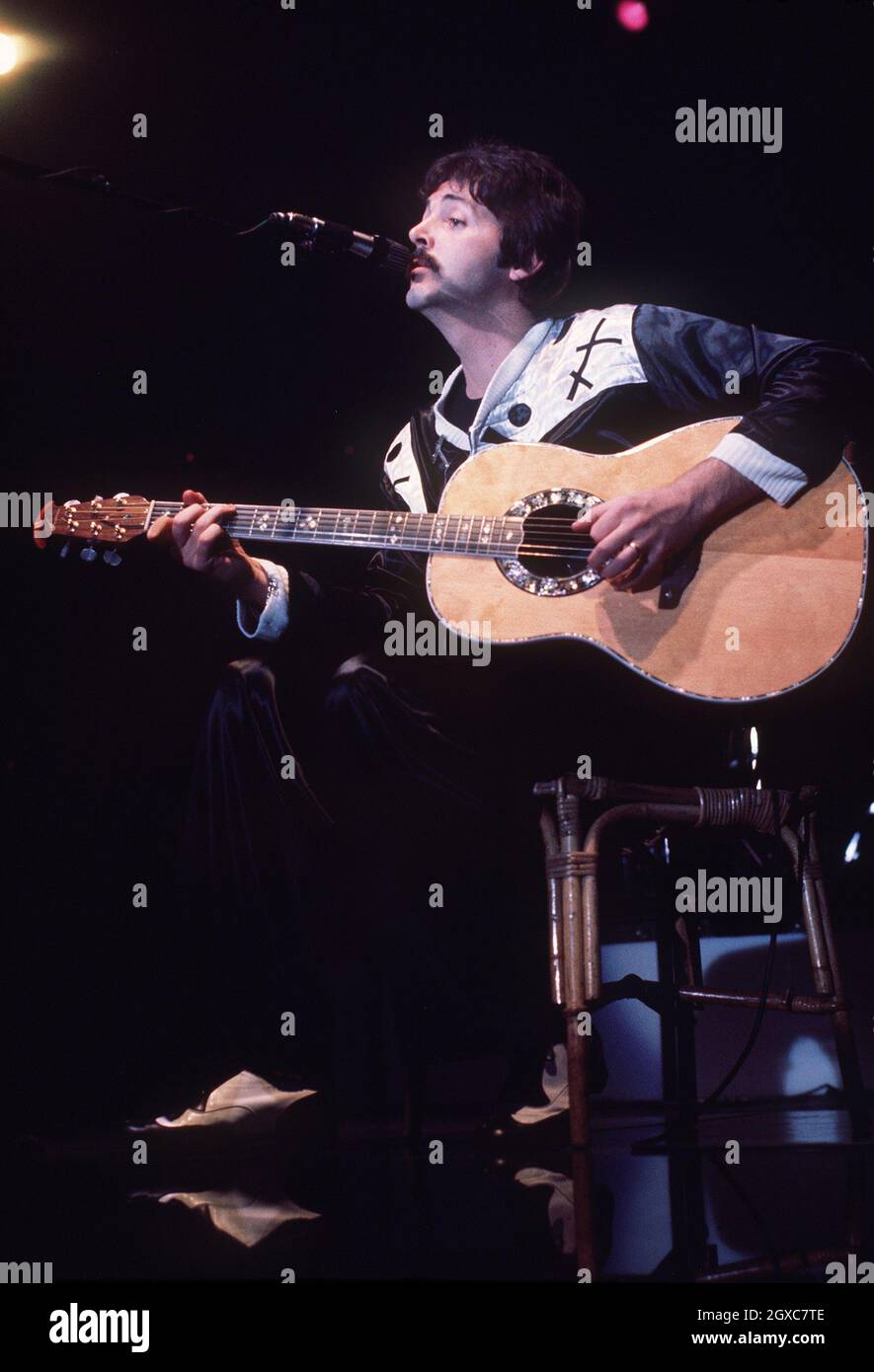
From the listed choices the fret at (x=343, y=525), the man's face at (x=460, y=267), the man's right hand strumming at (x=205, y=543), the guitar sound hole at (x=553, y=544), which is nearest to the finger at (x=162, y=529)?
the man's right hand strumming at (x=205, y=543)

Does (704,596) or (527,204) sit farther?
(527,204)

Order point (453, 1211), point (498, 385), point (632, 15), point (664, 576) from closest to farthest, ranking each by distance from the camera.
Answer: point (453, 1211), point (664, 576), point (498, 385), point (632, 15)

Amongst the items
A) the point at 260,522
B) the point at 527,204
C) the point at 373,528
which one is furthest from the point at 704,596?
the point at 527,204

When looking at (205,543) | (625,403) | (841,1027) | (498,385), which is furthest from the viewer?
(498,385)

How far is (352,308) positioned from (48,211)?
2.57ft

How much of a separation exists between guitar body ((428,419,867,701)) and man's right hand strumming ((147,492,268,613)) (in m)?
0.40

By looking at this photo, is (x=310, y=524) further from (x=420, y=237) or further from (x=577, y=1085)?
(x=577, y=1085)

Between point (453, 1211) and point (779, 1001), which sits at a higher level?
point (779, 1001)

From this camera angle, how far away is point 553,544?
208 cm

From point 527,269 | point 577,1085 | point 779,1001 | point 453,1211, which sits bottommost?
point 453,1211

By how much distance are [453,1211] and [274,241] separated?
1952 mm

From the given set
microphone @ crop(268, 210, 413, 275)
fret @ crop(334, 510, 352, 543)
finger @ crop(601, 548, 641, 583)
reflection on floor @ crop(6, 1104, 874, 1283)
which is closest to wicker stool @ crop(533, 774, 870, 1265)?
reflection on floor @ crop(6, 1104, 874, 1283)

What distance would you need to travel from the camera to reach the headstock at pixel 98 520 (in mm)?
2275
